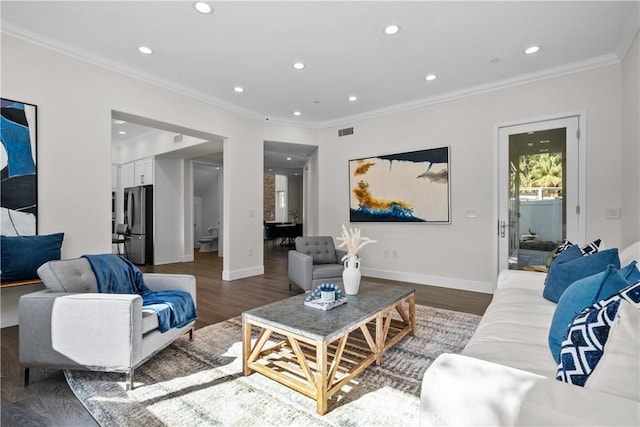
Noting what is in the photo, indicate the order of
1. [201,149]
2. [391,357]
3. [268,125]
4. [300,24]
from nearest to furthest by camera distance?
1. [391,357]
2. [300,24]
3. [268,125]
4. [201,149]

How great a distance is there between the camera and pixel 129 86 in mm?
3799

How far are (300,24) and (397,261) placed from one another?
3799 millimetres

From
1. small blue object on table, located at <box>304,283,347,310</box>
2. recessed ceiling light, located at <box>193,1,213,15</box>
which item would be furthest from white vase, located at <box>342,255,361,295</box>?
recessed ceiling light, located at <box>193,1,213,15</box>

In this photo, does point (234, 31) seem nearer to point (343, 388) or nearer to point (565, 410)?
point (343, 388)

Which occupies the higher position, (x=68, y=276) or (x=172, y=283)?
(x=68, y=276)

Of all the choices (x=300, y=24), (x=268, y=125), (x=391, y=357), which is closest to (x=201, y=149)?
(x=268, y=125)

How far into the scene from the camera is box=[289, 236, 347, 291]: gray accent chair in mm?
3932

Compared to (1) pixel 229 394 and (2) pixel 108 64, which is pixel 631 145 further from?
(2) pixel 108 64

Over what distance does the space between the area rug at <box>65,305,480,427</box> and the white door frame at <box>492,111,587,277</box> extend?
2.34m

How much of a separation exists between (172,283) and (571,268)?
3116 millimetres

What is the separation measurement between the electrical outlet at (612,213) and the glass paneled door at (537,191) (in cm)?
26

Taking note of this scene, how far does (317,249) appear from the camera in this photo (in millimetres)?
4547

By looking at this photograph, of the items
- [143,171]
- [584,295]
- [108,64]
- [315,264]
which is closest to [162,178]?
[143,171]

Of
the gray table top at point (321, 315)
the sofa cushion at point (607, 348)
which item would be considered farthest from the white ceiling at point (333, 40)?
the sofa cushion at point (607, 348)
